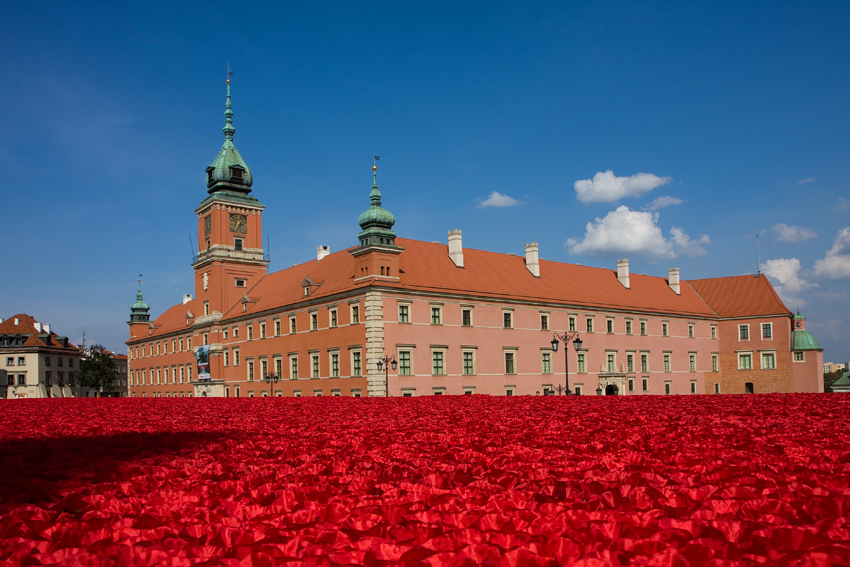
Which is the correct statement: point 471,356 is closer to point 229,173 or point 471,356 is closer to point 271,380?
point 271,380

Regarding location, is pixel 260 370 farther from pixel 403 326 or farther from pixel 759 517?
pixel 759 517

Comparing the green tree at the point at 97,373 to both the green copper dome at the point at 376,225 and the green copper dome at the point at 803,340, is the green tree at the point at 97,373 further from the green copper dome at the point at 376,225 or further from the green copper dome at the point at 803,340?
the green copper dome at the point at 803,340

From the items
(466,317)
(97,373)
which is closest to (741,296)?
(466,317)

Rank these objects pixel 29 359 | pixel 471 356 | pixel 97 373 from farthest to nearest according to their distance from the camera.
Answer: pixel 97 373 → pixel 29 359 → pixel 471 356

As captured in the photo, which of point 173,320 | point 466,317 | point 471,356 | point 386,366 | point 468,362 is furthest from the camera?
point 173,320

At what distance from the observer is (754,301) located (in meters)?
72.7

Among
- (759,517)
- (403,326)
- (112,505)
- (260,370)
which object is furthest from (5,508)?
(260,370)

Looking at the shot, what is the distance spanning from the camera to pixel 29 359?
3639 inches

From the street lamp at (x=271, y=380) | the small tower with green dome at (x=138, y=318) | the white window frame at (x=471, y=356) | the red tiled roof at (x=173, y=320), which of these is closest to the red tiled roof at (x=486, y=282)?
the white window frame at (x=471, y=356)

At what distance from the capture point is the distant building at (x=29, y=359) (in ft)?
297

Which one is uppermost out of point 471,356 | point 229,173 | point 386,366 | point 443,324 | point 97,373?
point 229,173

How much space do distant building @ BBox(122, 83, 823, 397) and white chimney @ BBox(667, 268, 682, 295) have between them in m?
0.17

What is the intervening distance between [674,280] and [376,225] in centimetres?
3771

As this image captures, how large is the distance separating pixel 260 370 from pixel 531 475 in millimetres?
58425
